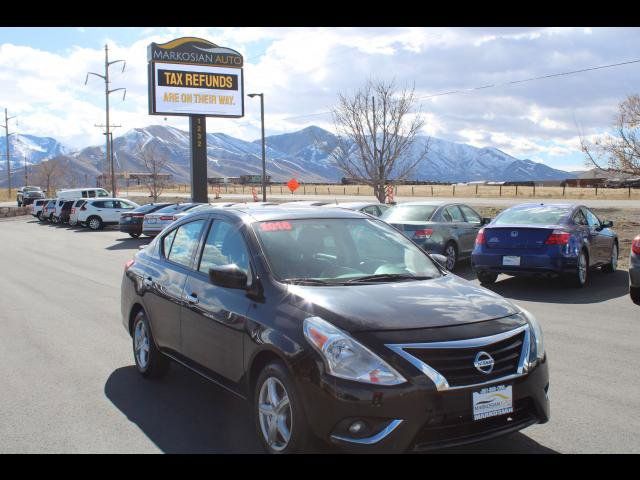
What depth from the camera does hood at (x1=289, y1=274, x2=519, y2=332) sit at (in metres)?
3.79

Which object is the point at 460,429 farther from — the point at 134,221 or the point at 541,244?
the point at 134,221

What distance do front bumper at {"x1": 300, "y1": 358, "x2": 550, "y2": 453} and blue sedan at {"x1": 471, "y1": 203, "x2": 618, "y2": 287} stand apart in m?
7.60

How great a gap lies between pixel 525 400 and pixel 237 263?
2182 mm

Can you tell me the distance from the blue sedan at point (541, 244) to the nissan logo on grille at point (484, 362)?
740cm

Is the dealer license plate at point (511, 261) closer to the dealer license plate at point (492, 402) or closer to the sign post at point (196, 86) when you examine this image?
the dealer license plate at point (492, 402)

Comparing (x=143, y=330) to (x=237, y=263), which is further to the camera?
(x=143, y=330)

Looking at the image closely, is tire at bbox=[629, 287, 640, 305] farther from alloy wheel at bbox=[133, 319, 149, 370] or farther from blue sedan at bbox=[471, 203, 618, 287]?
alloy wheel at bbox=[133, 319, 149, 370]

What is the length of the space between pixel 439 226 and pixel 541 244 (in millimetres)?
3015

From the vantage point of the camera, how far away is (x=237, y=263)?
4.76 meters

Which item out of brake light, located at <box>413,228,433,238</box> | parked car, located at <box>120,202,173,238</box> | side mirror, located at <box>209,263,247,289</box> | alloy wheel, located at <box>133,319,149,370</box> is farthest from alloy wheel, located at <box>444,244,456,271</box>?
parked car, located at <box>120,202,173,238</box>

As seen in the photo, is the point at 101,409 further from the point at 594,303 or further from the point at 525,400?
the point at 594,303

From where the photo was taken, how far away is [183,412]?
200 inches

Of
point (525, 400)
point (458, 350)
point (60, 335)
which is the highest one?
point (458, 350)
